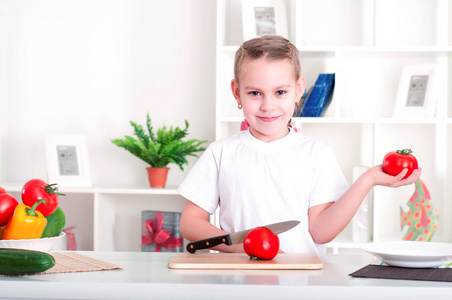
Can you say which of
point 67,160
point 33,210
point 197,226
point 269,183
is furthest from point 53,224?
point 67,160

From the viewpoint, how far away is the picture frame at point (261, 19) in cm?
334

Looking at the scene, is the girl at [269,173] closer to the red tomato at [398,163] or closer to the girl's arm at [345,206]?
the girl's arm at [345,206]

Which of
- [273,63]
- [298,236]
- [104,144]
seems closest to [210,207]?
[298,236]

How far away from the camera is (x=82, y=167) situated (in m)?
3.54

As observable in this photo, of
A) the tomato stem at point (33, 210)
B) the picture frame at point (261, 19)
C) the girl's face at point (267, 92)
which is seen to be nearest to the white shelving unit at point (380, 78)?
the picture frame at point (261, 19)

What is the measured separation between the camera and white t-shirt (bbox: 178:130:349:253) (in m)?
1.86

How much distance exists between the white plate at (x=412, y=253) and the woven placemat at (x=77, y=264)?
60 centimetres

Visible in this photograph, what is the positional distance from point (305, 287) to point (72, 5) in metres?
3.04

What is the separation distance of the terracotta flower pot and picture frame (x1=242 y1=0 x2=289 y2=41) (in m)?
0.85

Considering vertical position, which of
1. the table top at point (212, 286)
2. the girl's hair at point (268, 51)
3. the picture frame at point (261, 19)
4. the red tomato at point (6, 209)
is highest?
the picture frame at point (261, 19)

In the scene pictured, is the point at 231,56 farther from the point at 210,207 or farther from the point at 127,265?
the point at 127,265

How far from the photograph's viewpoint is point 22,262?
1.31m

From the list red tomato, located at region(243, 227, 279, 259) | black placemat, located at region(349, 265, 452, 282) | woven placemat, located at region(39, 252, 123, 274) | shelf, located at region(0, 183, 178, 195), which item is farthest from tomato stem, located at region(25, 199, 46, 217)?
shelf, located at region(0, 183, 178, 195)

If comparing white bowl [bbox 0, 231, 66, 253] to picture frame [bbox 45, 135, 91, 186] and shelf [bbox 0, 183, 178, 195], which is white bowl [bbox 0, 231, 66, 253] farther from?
picture frame [bbox 45, 135, 91, 186]
